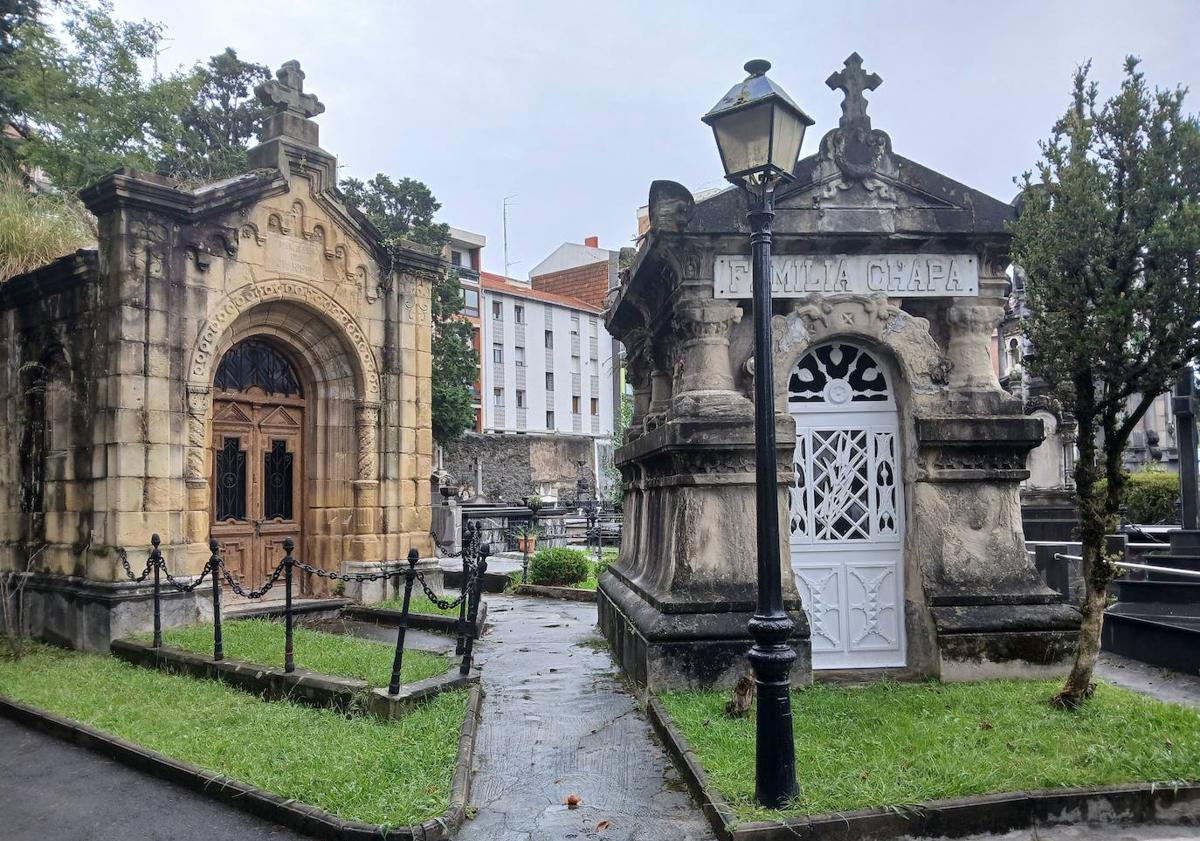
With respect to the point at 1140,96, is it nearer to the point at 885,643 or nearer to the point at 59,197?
the point at 885,643

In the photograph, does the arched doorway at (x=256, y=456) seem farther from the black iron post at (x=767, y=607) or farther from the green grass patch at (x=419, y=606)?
the black iron post at (x=767, y=607)

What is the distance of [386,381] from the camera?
1327cm

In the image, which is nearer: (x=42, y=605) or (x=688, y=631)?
(x=688, y=631)

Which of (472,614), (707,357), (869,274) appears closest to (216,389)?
(472,614)

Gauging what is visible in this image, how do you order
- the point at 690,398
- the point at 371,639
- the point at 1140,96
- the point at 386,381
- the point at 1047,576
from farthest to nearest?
the point at 386,381 → the point at 1047,576 → the point at 371,639 → the point at 690,398 → the point at 1140,96

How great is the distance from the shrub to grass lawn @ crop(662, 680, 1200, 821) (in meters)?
9.50

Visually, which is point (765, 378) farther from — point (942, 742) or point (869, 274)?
point (869, 274)

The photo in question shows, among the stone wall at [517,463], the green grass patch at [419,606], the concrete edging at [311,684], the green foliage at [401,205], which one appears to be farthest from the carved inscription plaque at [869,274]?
the stone wall at [517,463]

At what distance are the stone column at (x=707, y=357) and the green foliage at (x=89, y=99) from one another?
40.6ft

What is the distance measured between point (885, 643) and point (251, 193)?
937 cm

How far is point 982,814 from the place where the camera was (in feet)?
15.1

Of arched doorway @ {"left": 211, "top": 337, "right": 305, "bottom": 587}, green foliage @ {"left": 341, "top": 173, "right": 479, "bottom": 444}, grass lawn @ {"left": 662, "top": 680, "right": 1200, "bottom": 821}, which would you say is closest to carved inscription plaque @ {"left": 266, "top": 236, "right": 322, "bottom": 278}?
arched doorway @ {"left": 211, "top": 337, "right": 305, "bottom": 587}

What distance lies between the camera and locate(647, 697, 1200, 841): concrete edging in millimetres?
4441

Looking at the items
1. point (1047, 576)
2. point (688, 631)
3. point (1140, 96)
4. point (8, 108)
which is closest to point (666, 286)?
point (688, 631)
